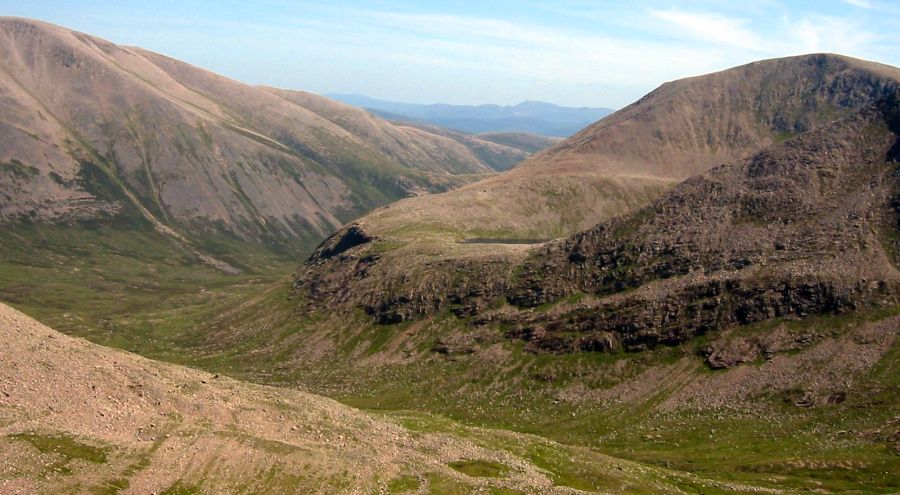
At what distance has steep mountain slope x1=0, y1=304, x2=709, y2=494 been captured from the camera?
6944cm

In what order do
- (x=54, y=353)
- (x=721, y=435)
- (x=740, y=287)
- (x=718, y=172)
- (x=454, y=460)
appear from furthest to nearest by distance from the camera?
1. (x=718, y=172)
2. (x=740, y=287)
3. (x=721, y=435)
4. (x=454, y=460)
5. (x=54, y=353)

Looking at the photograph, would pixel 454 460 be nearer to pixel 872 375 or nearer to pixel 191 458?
pixel 191 458

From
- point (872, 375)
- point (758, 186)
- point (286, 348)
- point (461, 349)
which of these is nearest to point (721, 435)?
point (872, 375)

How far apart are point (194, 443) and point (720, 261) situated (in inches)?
4897

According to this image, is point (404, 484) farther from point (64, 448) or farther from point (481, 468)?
point (64, 448)

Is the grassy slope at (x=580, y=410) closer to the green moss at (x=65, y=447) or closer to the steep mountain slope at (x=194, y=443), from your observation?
the steep mountain slope at (x=194, y=443)

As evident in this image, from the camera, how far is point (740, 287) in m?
152

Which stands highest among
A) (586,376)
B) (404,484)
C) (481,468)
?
(404,484)

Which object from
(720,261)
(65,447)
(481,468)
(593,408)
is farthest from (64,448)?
(720,261)

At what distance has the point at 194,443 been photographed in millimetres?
77625

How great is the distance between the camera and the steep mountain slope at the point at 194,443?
228 feet

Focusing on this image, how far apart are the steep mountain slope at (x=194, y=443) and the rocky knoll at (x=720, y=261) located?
6027 centimetres

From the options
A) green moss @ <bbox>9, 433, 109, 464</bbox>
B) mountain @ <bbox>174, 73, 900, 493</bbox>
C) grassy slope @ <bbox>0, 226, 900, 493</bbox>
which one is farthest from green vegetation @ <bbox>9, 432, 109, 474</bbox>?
mountain @ <bbox>174, 73, 900, 493</bbox>

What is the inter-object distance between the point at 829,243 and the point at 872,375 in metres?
37.7
